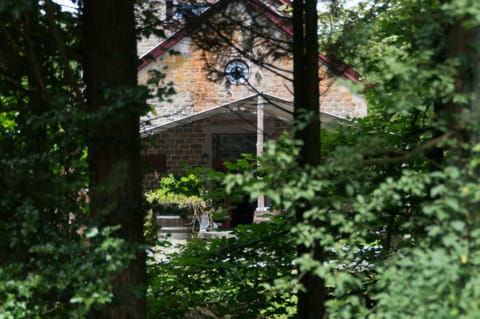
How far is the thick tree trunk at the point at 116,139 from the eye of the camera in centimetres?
539

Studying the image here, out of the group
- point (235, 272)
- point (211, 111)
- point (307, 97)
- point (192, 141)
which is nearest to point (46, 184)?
point (307, 97)

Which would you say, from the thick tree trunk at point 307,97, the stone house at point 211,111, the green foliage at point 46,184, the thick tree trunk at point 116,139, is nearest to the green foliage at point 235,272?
the thick tree trunk at point 307,97

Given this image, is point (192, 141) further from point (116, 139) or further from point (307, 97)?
point (116, 139)

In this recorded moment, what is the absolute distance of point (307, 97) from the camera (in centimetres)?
638

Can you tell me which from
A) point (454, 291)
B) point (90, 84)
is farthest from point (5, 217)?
point (454, 291)

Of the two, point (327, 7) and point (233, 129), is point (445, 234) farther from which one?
point (233, 129)

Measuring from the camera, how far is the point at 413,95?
4391 mm

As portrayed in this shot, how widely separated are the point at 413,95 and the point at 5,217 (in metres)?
2.87

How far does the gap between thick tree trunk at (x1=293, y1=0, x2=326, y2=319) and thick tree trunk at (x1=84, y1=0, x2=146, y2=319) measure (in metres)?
1.44

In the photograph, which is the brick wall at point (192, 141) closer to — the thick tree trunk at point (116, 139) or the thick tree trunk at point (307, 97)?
the thick tree trunk at point (307, 97)

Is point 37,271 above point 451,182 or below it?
below

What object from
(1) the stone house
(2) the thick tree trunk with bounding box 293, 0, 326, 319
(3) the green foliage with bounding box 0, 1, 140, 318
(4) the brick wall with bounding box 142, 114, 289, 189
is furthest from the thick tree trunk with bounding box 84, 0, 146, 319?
(4) the brick wall with bounding box 142, 114, 289, 189

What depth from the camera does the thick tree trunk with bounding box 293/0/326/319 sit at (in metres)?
6.20

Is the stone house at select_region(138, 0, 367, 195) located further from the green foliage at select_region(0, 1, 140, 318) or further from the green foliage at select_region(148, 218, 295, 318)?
the green foliage at select_region(0, 1, 140, 318)
